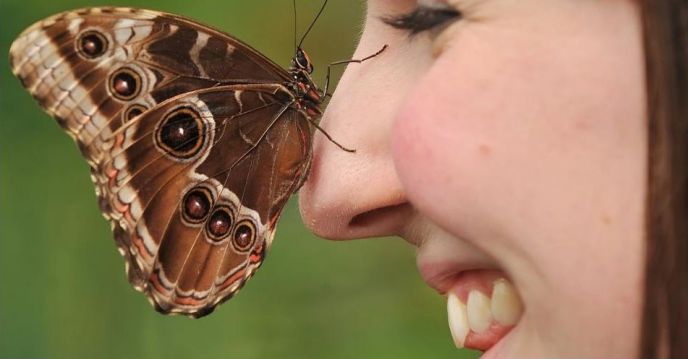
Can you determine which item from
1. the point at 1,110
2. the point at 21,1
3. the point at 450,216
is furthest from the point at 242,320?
the point at 450,216

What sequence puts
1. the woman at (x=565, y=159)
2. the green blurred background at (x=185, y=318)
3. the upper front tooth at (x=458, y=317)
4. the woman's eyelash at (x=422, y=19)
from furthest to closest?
1. the green blurred background at (x=185, y=318)
2. the upper front tooth at (x=458, y=317)
3. the woman's eyelash at (x=422, y=19)
4. the woman at (x=565, y=159)

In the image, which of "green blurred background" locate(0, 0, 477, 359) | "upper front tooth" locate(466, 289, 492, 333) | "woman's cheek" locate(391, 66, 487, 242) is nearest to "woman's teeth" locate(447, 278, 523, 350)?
"upper front tooth" locate(466, 289, 492, 333)

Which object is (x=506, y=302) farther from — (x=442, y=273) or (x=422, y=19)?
(x=422, y=19)

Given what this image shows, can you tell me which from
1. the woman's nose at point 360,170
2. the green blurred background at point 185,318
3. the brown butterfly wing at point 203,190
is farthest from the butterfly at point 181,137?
the green blurred background at point 185,318

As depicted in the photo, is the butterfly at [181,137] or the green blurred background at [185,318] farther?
the green blurred background at [185,318]

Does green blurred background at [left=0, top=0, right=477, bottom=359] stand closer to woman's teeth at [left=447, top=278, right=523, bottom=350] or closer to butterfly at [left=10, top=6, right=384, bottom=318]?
butterfly at [left=10, top=6, right=384, bottom=318]

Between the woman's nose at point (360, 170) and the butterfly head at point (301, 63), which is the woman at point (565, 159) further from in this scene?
the butterfly head at point (301, 63)
